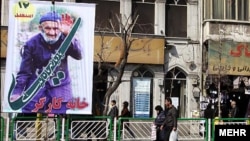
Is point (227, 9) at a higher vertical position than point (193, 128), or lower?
higher

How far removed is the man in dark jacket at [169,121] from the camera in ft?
43.6

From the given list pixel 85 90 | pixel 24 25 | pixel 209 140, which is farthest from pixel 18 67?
pixel 209 140

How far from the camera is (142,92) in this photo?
2188 centimetres

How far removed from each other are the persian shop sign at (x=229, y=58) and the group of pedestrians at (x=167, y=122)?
845 cm

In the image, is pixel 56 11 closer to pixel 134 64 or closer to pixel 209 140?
pixel 209 140

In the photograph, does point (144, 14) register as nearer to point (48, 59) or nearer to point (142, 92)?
point (142, 92)

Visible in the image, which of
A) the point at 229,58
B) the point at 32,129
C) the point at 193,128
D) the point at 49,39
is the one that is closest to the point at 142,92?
the point at 229,58

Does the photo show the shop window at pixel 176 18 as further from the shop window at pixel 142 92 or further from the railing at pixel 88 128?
the railing at pixel 88 128

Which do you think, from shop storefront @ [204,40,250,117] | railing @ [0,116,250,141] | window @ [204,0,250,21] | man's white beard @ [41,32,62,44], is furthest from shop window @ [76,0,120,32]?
man's white beard @ [41,32,62,44]

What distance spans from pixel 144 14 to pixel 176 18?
1.68 meters

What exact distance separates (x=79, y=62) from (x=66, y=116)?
2.69 m

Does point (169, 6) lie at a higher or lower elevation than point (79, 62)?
higher

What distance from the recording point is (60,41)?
1210 centimetres

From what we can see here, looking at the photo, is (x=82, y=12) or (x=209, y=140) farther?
(x=209, y=140)
